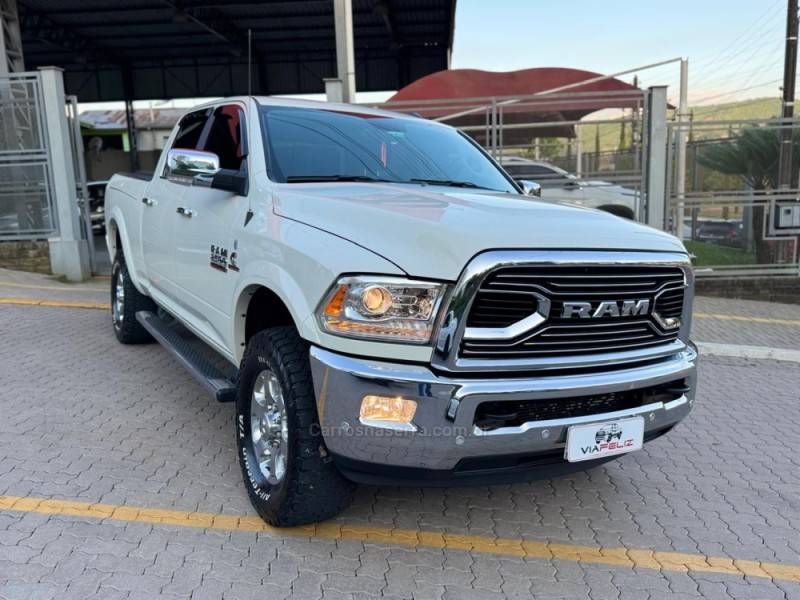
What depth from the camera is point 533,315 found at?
2.56 m

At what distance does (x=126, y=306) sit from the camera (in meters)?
5.82

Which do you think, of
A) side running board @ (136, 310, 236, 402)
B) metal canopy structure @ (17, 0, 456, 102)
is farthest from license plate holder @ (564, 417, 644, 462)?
metal canopy structure @ (17, 0, 456, 102)

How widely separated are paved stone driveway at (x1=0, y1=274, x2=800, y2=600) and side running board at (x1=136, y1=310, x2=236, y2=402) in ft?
1.48

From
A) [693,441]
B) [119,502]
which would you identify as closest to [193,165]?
[119,502]

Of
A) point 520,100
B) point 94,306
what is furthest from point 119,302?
point 520,100

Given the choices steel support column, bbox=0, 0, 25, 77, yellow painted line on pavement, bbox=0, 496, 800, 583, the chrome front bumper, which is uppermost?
steel support column, bbox=0, 0, 25, 77

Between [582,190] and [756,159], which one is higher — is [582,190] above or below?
below

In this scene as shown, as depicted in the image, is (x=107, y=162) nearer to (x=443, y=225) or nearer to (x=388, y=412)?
(x=443, y=225)

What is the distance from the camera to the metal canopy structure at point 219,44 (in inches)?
831

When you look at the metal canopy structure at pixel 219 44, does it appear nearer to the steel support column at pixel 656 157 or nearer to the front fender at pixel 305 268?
the steel support column at pixel 656 157

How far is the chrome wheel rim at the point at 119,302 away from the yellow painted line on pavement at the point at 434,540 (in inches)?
115

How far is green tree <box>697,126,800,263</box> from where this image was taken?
30.7 ft

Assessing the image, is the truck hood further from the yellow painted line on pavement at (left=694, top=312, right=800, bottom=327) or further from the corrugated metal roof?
the corrugated metal roof

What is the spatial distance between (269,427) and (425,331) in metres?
1.05
